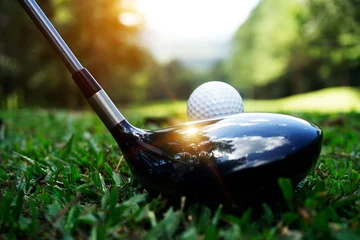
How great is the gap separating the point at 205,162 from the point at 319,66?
32020mm

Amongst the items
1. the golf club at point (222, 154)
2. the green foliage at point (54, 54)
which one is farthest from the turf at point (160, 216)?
the green foliage at point (54, 54)

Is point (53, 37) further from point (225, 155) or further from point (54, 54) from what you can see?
point (54, 54)

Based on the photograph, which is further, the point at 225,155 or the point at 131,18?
the point at 131,18

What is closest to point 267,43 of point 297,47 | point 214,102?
point 297,47

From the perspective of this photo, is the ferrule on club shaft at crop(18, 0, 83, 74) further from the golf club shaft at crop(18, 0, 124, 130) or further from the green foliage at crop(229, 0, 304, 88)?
the green foliage at crop(229, 0, 304, 88)

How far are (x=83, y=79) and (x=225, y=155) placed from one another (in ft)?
1.95

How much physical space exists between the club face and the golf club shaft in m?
0.15

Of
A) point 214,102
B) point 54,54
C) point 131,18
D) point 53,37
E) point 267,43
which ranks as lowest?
point 267,43

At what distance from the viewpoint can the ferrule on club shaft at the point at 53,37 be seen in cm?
129

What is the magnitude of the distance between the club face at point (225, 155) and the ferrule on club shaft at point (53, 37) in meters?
0.39

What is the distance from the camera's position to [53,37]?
129cm

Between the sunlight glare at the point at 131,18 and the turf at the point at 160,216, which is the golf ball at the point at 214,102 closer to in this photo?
the turf at the point at 160,216

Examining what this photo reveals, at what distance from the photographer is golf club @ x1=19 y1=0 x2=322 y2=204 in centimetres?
103

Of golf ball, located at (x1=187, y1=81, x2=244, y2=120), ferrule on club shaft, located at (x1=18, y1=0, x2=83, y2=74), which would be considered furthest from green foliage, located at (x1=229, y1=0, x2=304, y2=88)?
ferrule on club shaft, located at (x1=18, y1=0, x2=83, y2=74)
